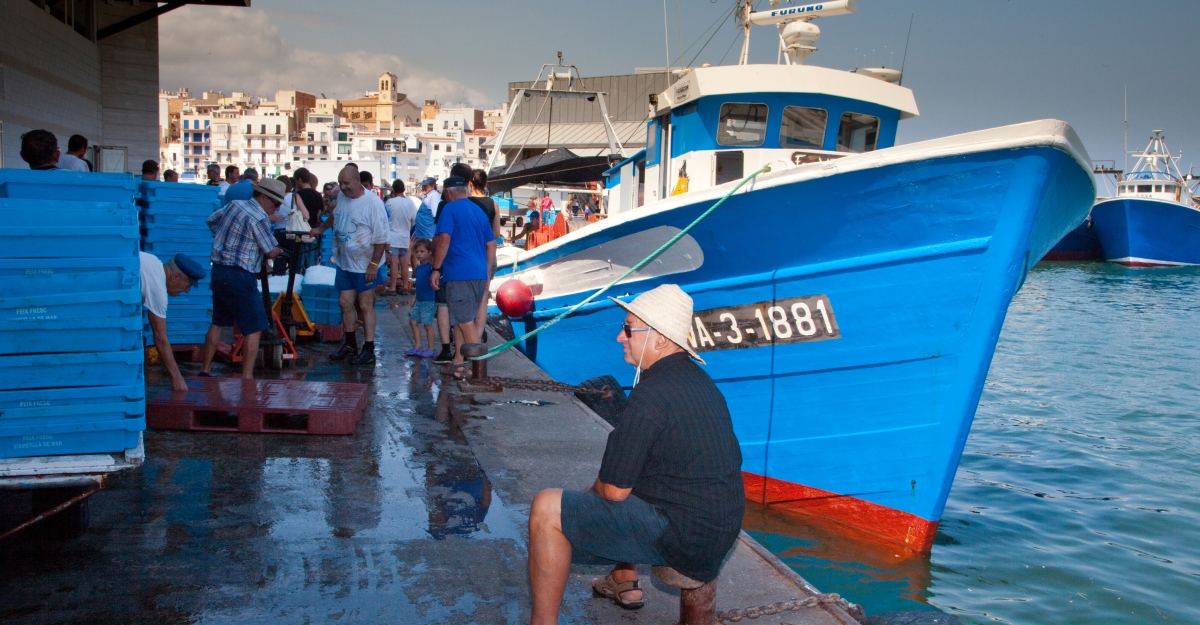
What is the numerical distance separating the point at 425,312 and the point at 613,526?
579 cm

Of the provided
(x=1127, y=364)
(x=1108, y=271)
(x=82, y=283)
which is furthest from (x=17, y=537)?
(x=1108, y=271)

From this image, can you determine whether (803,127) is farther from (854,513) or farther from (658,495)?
(658,495)

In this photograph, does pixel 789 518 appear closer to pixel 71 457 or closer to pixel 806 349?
pixel 806 349

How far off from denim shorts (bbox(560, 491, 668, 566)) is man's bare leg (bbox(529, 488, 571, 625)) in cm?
3

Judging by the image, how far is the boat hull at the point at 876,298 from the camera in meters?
5.68

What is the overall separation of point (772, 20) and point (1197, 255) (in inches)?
1682

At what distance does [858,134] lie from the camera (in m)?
8.51

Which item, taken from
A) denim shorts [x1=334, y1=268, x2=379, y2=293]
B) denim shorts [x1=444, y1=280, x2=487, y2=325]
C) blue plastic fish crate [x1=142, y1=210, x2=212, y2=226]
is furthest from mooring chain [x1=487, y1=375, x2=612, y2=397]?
blue plastic fish crate [x1=142, y1=210, x2=212, y2=226]

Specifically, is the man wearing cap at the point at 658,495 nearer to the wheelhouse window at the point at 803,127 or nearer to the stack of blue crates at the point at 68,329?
the stack of blue crates at the point at 68,329

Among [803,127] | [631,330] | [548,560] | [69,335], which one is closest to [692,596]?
[548,560]

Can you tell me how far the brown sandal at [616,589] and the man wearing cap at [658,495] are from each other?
50 cm

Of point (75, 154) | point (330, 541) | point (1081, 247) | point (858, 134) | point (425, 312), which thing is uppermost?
point (858, 134)

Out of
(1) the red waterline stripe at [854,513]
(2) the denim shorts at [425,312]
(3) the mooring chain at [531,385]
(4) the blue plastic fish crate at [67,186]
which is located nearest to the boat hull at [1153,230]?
(1) the red waterline stripe at [854,513]

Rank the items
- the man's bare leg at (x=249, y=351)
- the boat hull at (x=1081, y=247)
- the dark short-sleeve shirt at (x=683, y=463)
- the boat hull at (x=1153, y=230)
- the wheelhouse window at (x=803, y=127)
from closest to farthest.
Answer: the dark short-sleeve shirt at (x=683, y=463)
the man's bare leg at (x=249, y=351)
the wheelhouse window at (x=803, y=127)
the boat hull at (x=1153, y=230)
the boat hull at (x=1081, y=247)
